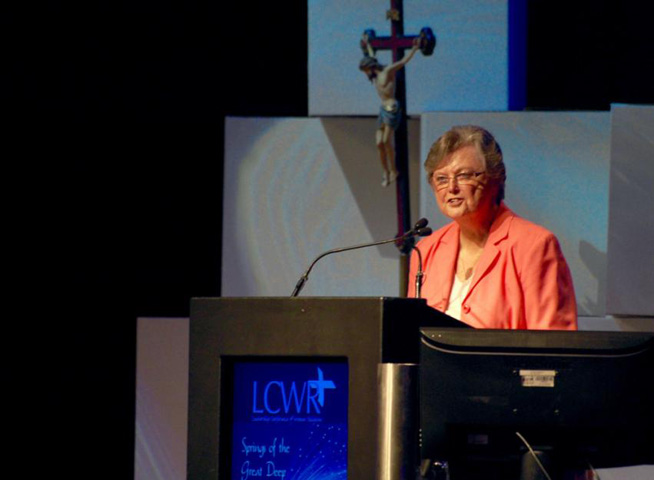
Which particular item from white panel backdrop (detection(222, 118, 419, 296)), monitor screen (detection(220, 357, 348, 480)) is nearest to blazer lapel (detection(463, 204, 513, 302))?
monitor screen (detection(220, 357, 348, 480))

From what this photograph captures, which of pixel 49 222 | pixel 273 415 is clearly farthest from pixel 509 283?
pixel 49 222

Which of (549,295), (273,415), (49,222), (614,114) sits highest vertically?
(614,114)

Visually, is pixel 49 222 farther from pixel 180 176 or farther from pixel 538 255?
pixel 538 255

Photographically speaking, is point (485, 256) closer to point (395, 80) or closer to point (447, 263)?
point (447, 263)

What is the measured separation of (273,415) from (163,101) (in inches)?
111

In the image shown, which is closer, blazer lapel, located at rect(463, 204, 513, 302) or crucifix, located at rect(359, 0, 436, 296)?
blazer lapel, located at rect(463, 204, 513, 302)

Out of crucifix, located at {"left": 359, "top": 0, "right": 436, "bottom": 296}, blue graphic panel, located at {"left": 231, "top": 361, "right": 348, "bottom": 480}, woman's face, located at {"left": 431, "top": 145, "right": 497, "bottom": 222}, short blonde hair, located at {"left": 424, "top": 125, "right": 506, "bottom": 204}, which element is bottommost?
blue graphic panel, located at {"left": 231, "top": 361, "right": 348, "bottom": 480}

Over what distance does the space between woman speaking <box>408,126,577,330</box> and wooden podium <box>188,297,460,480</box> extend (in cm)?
89

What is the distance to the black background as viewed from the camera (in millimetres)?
4266

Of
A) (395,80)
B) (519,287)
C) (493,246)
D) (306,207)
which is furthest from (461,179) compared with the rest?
(306,207)

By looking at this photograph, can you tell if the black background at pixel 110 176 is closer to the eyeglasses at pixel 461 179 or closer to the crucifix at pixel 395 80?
the crucifix at pixel 395 80

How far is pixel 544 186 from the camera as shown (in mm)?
3826

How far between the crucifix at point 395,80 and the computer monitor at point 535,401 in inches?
86.2

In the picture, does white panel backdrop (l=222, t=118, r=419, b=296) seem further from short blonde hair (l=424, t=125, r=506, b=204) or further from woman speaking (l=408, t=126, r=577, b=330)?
short blonde hair (l=424, t=125, r=506, b=204)
